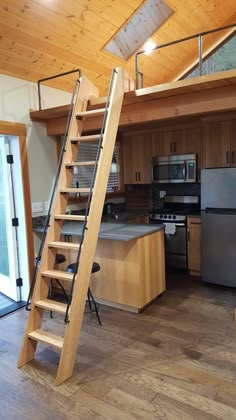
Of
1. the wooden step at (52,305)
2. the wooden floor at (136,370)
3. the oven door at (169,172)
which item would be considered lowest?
the wooden floor at (136,370)

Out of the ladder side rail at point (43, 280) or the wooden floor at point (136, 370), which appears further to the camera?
the ladder side rail at point (43, 280)

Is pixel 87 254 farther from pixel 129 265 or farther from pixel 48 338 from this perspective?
pixel 129 265

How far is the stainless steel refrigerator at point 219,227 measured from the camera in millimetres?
3764

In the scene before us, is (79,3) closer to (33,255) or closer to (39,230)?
(39,230)

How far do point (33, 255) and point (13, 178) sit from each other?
38.6 inches

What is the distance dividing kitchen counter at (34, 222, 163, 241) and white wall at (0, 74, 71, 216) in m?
0.53

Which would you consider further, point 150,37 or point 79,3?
point 150,37

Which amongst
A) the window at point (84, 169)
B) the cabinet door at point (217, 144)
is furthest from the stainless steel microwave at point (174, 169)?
the window at point (84, 169)

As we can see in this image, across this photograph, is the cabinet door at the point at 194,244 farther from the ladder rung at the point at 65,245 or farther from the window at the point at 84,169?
the ladder rung at the point at 65,245

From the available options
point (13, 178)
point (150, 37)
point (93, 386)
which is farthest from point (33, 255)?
point (150, 37)

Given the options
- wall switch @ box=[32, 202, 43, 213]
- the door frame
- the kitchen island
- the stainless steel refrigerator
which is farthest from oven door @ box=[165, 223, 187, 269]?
the door frame

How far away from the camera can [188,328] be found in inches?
117

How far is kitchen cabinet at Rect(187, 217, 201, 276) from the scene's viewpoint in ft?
14.2

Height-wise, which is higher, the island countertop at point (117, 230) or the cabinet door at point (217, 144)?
the cabinet door at point (217, 144)
